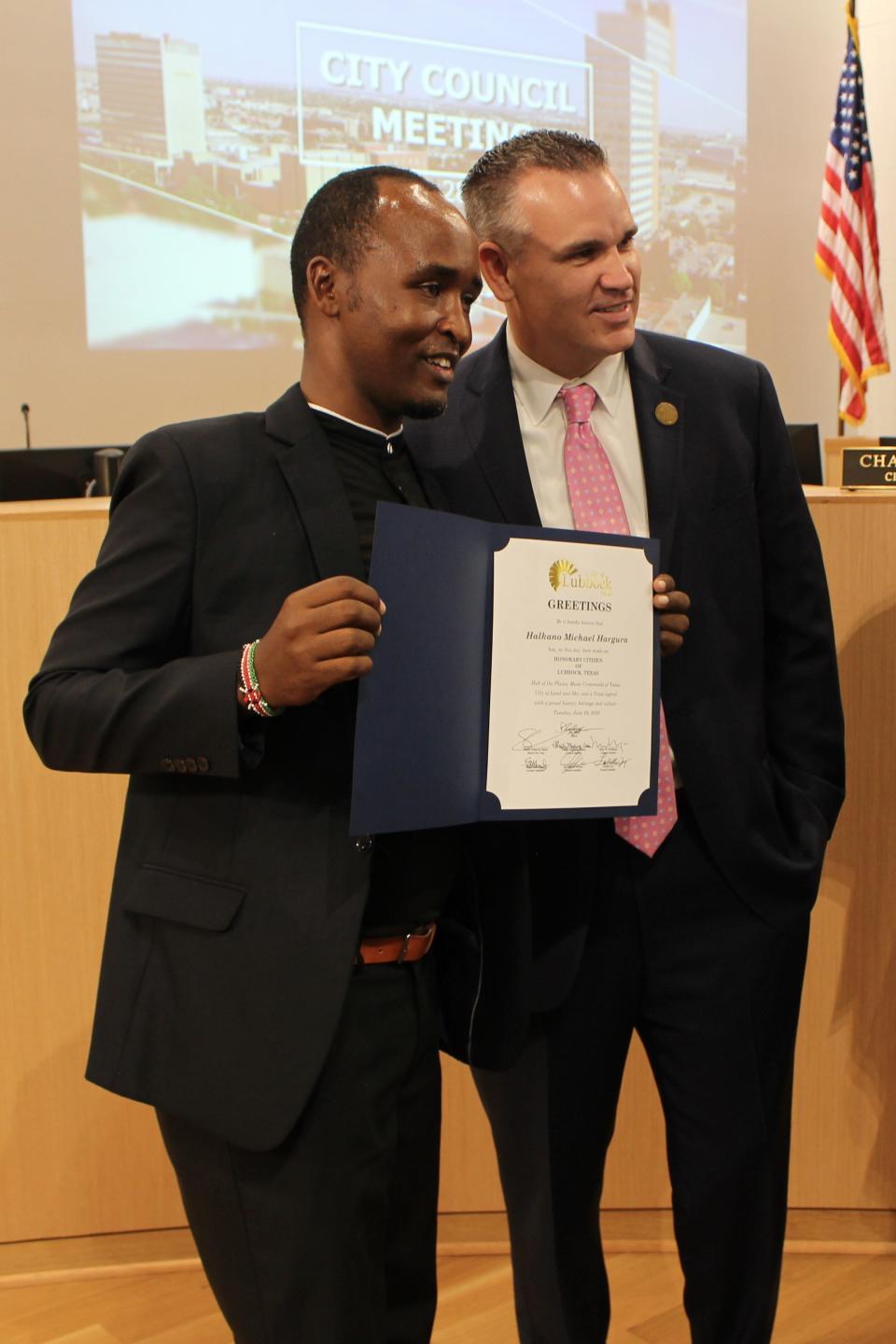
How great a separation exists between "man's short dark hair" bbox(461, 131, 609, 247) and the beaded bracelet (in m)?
0.83

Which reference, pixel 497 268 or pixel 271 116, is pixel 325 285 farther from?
pixel 271 116

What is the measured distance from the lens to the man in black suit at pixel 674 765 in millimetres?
1817

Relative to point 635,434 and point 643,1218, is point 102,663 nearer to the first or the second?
point 635,434

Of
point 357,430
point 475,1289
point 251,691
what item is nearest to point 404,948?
point 251,691

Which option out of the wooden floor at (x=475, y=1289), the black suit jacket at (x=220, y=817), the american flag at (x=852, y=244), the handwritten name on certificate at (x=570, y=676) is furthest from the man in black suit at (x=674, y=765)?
the american flag at (x=852, y=244)

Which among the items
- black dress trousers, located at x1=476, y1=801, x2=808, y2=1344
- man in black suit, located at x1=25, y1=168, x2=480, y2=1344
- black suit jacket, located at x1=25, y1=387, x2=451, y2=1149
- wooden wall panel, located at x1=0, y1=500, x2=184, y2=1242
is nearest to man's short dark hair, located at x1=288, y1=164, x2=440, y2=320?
man in black suit, located at x1=25, y1=168, x2=480, y2=1344

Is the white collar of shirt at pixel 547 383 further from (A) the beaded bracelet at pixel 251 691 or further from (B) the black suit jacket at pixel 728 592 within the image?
(A) the beaded bracelet at pixel 251 691

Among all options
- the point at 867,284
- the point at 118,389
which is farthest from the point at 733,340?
the point at 118,389

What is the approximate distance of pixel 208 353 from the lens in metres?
6.19

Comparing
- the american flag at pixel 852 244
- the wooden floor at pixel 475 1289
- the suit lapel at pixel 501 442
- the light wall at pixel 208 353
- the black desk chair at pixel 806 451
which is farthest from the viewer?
the american flag at pixel 852 244

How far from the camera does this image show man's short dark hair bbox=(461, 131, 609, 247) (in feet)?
6.14
